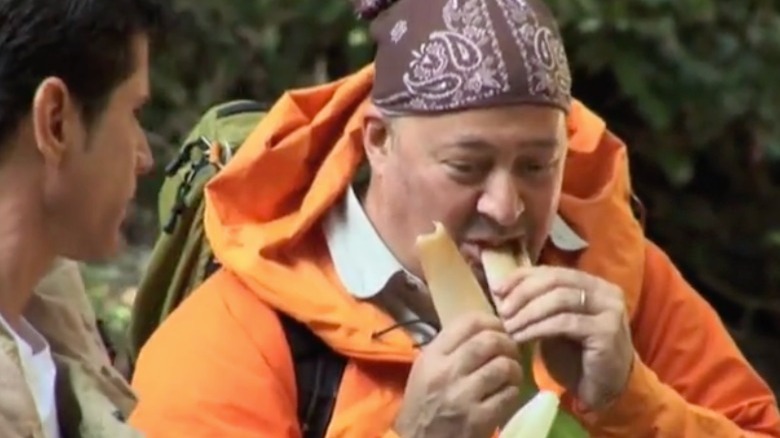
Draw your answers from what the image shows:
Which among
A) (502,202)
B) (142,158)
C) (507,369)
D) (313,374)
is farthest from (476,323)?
(142,158)

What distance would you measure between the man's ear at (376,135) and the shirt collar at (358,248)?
0.23 ft

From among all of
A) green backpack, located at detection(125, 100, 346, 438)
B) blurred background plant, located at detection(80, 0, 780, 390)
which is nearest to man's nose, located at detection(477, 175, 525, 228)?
green backpack, located at detection(125, 100, 346, 438)

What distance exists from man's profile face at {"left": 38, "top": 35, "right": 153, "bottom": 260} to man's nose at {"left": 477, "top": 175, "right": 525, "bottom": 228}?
0.56 m

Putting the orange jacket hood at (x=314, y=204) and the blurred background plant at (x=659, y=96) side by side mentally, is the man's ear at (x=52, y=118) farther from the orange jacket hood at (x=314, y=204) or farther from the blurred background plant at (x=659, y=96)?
the blurred background plant at (x=659, y=96)

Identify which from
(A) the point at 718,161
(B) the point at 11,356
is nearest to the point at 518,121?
(B) the point at 11,356

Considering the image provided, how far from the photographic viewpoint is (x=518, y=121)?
7.54 ft

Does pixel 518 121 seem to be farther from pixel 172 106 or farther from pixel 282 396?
pixel 172 106

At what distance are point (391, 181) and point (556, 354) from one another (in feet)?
1.04

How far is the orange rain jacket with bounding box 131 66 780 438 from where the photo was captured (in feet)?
7.58

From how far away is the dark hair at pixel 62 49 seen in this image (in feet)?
5.64

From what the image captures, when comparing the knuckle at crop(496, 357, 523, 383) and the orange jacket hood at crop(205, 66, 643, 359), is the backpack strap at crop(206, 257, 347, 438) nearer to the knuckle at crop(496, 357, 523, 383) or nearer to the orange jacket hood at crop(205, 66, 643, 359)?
the orange jacket hood at crop(205, 66, 643, 359)

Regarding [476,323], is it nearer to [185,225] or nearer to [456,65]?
[456,65]

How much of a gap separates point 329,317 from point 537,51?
0.42 metres

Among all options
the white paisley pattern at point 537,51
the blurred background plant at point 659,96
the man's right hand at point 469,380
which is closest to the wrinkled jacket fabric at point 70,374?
the man's right hand at point 469,380
